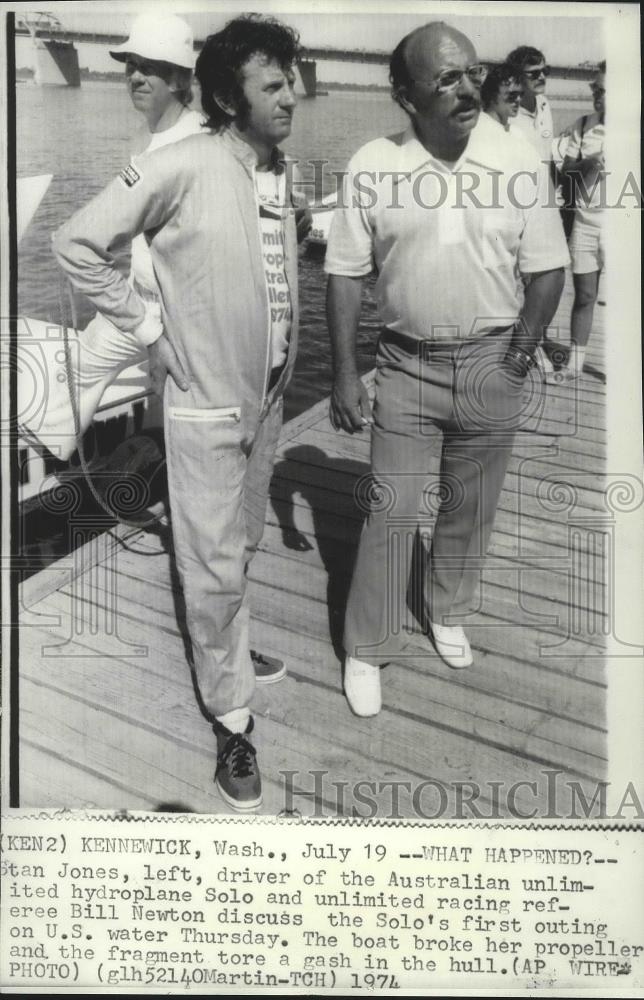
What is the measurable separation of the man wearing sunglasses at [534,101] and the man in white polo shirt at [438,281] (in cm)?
14

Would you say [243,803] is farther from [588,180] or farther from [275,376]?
[588,180]

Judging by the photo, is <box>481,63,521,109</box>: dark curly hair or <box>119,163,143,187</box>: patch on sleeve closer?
<box>119,163,143,187</box>: patch on sleeve

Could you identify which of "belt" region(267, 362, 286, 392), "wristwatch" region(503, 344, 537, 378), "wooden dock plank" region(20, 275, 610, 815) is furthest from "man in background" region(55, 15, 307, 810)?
"wristwatch" region(503, 344, 537, 378)

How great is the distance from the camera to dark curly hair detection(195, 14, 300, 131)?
1.36 m

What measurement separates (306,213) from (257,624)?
30.0 inches

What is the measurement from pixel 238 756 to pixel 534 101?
3.99ft

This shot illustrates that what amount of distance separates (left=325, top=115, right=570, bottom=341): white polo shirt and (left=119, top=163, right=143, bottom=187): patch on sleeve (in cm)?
32

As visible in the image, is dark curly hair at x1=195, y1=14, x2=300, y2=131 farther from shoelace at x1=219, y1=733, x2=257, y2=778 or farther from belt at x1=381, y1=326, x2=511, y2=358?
shoelace at x1=219, y1=733, x2=257, y2=778

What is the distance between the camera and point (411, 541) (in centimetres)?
163

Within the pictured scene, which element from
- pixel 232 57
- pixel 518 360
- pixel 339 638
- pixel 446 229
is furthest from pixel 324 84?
pixel 339 638

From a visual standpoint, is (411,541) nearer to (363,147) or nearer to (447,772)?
(447,772)

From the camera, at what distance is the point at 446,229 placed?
4.73ft


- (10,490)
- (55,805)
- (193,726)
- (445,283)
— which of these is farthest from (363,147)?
(55,805)

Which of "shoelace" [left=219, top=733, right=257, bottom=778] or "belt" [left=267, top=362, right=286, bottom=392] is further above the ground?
"belt" [left=267, top=362, right=286, bottom=392]
